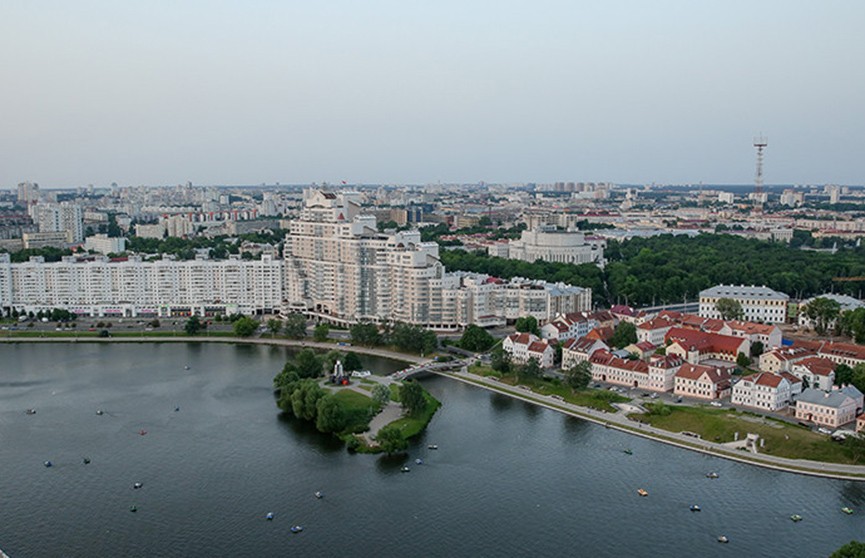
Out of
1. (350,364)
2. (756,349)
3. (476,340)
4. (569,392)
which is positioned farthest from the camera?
(476,340)

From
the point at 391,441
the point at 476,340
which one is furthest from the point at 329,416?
the point at 476,340

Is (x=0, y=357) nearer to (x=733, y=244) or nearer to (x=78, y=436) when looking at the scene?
(x=78, y=436)

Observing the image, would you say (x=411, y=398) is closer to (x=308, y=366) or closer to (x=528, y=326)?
(x=308, y=366)

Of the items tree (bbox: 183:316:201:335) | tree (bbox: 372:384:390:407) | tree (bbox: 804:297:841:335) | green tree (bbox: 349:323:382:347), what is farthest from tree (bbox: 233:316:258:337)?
→ tree (bbox: 804:297:841:335)

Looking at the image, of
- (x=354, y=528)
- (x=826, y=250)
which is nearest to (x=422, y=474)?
(x=354, y=528)

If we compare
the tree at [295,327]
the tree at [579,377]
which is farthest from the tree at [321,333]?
the tree at [579,377]
